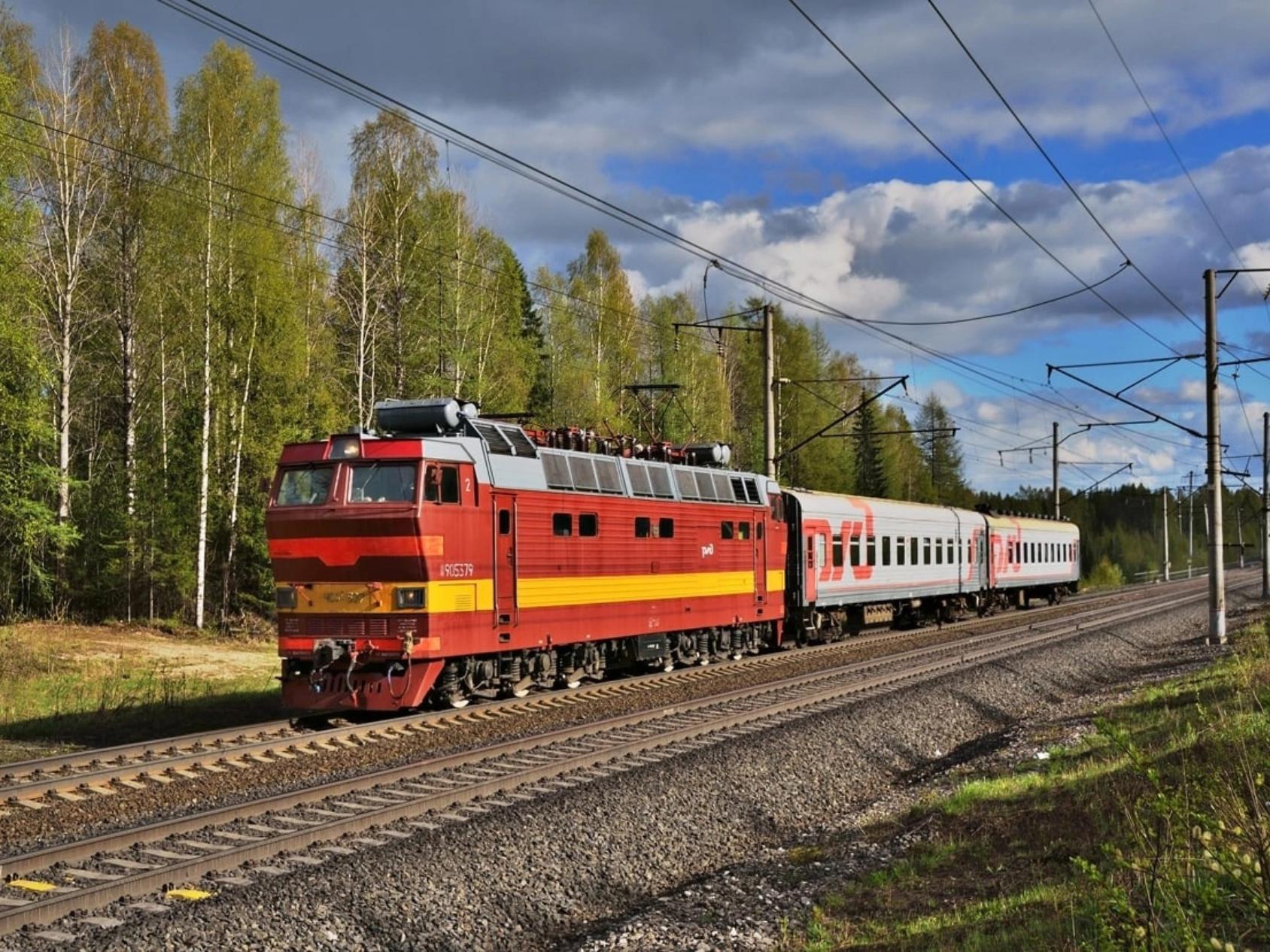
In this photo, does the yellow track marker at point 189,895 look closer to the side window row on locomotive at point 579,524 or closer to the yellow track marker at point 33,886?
the yellow track marker at point 33,886

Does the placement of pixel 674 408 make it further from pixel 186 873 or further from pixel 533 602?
pixel 186 873

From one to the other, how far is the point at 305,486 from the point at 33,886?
7881mm

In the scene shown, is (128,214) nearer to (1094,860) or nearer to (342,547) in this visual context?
(342,547)

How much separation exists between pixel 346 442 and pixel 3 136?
13.6 m

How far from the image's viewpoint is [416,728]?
48.2 feet

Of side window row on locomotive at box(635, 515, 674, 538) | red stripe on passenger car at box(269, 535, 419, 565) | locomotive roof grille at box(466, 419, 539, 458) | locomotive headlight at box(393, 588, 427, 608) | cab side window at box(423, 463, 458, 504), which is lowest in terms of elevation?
locomotive headlight at box(393, 588, 427, 608)

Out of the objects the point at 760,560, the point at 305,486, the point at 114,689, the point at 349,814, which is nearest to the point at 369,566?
the point at 305,486

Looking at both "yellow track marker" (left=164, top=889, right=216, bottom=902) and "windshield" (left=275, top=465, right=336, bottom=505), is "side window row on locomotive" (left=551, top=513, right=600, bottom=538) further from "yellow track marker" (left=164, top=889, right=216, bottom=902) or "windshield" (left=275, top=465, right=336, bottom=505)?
"yellow track marker" (left=164, top=889, right=216, bottom=902)

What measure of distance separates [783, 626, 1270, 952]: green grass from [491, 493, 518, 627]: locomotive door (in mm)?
6931

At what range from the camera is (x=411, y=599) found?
47.7 feet

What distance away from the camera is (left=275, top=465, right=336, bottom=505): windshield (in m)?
15.2

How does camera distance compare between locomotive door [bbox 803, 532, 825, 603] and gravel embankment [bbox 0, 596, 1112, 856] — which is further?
locomotive door [bbox 803, 532, 825, 603]

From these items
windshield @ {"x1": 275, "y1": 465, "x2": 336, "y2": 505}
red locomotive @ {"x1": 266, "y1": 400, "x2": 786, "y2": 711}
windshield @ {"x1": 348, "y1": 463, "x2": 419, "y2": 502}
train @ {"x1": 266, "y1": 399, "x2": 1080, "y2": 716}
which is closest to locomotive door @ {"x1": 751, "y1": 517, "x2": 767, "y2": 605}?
train @ {"x1": 266, "y1": 399, "x2": 1080, "y2": 716}

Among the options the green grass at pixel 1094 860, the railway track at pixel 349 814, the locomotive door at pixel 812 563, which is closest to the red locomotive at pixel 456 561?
the railway track at pixel 349 814
